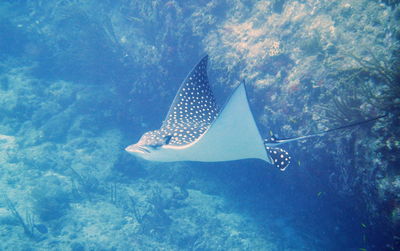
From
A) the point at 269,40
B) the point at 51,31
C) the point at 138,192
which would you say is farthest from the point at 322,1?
the point at 51,31

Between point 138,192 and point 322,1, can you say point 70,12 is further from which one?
point 322,1

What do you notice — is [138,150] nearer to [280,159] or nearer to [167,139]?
[167,139]

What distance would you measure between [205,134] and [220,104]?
4.98m

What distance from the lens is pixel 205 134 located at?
317 cm

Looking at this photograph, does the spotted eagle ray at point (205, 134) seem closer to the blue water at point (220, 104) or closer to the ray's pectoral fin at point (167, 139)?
the ray's pectoral fin at point (167, 139)

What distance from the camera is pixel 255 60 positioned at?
6.86 meters

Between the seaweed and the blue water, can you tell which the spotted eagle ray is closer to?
the blue water

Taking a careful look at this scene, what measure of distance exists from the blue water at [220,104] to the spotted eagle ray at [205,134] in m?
2.16

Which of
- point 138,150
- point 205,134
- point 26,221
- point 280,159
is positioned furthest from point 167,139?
point 26,221

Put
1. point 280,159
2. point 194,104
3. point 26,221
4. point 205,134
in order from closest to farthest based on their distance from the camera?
1. point 205,134
2. point 280,159
3. point 194,104
4. point 26,221

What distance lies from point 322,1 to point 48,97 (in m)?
→ 12.2

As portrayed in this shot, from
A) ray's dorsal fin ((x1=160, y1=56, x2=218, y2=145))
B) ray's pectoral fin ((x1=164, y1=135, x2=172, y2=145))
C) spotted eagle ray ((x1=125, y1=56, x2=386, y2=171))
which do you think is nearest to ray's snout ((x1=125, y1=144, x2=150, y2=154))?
spotted eagle ray ((x1=125, y1=56, x2=386, y2=171))

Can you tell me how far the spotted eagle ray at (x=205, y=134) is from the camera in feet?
10.0

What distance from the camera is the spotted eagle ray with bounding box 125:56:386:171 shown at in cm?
306
